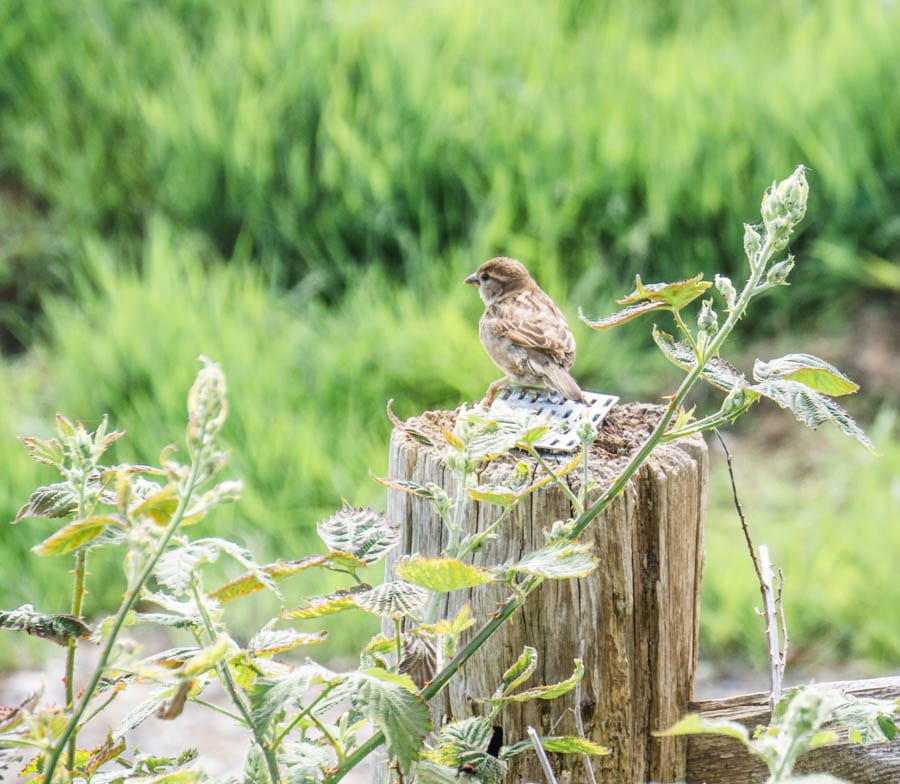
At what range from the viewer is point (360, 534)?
1.56 metres

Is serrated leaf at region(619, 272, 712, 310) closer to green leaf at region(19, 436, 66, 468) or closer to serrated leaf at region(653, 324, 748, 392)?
serrated leaf at region(653, 324, 748, 392)

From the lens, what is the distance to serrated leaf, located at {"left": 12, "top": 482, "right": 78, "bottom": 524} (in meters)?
1.49

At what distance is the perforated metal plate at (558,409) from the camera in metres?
1.91

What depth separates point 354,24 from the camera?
18.6 feet

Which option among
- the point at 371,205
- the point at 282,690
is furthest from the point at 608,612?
the point at 371,205

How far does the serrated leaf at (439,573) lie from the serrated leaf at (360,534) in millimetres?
92

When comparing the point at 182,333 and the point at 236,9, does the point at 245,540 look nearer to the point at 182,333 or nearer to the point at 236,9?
the point at 182,333

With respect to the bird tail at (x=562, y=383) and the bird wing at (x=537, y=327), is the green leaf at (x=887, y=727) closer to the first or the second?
the bird tail at (x=562, y=383)

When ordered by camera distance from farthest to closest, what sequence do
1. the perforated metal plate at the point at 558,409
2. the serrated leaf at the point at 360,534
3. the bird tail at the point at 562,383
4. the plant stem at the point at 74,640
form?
the bird tail at the point at 562,383
the perforated metal plate at the point at 558,409
the serrated leaf at the point at 360,534
the plant stem at the point at 74,640

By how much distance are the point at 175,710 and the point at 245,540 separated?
2.97 m

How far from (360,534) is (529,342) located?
A: 3.29 ft

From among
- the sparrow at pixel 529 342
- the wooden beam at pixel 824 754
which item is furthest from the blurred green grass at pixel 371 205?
the wooden beam at pixel 824 754

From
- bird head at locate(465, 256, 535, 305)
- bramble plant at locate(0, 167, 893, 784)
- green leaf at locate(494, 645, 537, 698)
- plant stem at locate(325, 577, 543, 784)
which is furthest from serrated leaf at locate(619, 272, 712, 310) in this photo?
bird head at locate(465, 256, 535, 305)

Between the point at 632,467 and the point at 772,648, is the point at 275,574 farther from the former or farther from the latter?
the point at 772,648
